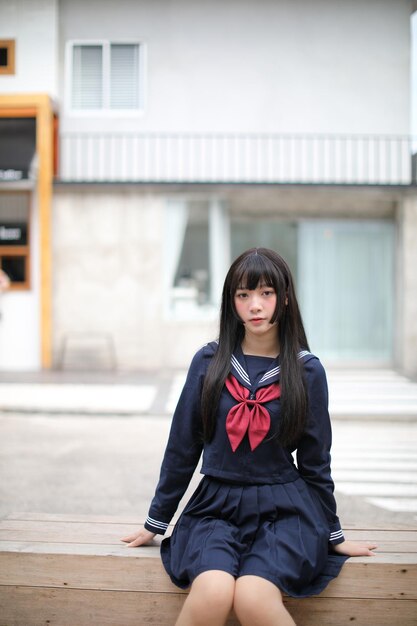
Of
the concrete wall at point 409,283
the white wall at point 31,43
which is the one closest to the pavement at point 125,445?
the concrete wall at point 409,283

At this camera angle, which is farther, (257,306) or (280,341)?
(280,341)

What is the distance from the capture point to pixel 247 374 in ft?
8.86

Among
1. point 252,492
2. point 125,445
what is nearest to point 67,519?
point 252,492

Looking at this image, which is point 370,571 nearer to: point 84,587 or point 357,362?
point 84,587

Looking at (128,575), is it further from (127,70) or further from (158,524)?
(127,70)

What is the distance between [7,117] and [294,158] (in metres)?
5.83

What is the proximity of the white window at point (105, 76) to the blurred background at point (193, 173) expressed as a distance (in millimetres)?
30

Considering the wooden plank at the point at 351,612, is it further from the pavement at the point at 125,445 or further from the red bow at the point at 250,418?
the pavement at the point at 125,445

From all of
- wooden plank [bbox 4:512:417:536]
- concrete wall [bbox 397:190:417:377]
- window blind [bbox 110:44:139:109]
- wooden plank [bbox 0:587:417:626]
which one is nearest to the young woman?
wooden plank [bbox 0:587:417:626]

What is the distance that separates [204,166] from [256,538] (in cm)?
1296

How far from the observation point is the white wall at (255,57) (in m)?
14.8

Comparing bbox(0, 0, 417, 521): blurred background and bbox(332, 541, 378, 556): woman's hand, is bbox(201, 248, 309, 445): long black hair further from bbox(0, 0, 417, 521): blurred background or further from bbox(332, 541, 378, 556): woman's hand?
bbox(0, 0, 417, 521): blurred background

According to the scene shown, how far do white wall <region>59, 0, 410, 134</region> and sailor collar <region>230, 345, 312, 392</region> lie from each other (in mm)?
12699

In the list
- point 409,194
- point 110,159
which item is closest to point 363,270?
point 409,194
